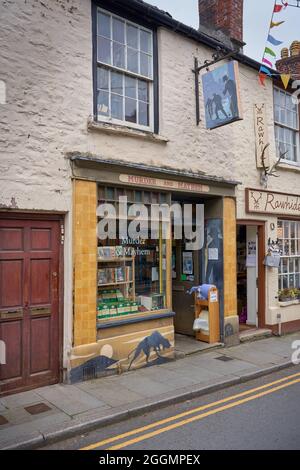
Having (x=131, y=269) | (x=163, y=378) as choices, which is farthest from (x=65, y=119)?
(x=163, y=378)

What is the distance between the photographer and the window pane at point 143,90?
8.07m

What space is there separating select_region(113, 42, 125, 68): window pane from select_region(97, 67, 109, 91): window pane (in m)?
0.29

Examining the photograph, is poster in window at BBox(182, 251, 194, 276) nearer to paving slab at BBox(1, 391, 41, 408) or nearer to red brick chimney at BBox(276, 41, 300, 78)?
paving slab at BBox(1, 391, 41, 408)

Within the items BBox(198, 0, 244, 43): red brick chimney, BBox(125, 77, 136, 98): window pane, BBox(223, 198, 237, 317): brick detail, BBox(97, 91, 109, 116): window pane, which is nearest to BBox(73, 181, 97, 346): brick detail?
BBox(97, 91, 109, 116): window pane

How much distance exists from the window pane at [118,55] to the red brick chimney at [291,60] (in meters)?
7.79

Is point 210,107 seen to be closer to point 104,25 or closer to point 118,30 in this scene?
point 118,30

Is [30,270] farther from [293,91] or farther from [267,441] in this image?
[293,91]

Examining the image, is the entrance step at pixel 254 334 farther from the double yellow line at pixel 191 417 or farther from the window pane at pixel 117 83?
the window pane at pixel 117 83

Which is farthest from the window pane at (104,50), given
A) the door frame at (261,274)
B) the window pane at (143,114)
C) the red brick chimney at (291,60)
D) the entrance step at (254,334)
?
the red brick chimney at (291,60)

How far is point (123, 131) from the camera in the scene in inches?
290

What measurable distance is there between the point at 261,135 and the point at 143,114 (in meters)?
3.78

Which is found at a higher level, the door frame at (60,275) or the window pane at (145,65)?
the window pane at (145,65)

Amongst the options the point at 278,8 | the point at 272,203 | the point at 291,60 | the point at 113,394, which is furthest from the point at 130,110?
the point at 291,60

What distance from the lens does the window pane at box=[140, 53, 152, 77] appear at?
8039mm
